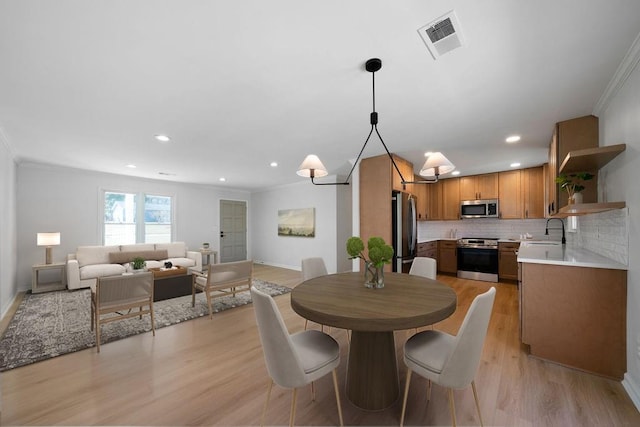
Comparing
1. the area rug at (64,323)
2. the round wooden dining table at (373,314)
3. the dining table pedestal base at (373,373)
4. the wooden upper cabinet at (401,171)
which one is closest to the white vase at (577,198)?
the round wooden dining table at (373,314)

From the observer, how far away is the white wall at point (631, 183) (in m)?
1.77

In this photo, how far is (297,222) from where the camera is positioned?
6930 mm

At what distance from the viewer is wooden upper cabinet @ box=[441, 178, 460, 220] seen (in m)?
5.64

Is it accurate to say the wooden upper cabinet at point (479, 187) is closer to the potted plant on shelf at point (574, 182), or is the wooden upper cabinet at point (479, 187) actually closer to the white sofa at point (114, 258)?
the potted plant on shelf at point (574, 182)

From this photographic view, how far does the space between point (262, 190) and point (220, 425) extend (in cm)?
684

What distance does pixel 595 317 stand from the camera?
6.72 feet

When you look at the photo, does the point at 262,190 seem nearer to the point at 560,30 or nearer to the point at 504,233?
the point at 504,233

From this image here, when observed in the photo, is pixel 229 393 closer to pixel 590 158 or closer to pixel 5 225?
pixel 590 158

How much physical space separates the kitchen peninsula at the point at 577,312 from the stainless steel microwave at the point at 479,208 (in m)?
3.17

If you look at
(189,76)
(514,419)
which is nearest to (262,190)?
(189,76)

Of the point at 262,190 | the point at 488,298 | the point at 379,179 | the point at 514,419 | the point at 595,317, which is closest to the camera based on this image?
the point at 488,298

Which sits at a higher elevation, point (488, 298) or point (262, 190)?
point (262, 190)

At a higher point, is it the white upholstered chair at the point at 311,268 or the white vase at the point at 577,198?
the white vase at the point at 577,198

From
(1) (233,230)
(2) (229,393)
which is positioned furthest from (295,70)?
(1) (233,230)
